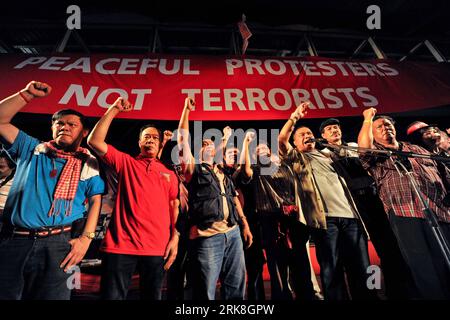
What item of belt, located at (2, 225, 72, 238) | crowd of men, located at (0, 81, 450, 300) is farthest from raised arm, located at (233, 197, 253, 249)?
belt, located at (2, 225, 72, 238)

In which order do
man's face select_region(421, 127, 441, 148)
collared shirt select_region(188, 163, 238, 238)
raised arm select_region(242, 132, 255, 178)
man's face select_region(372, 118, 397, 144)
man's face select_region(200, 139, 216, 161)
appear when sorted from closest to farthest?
1. collared shirt select_region(188, 163, 238, 238)
2. man's face select_region(200, 139, 216, 161)
3. raised arm select_region(242, 132, 255, 178)
4. man's face select_region(372, 118, 397, 144)
5. man's face select_region(421, 127, 441, 148)

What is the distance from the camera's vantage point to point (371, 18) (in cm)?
471

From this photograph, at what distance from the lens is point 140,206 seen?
2.16m

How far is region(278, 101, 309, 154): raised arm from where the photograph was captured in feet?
8.94

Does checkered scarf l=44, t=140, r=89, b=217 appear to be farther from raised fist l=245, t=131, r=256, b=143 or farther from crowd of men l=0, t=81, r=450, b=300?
raised fist l=245, t=131, r=256, b=143

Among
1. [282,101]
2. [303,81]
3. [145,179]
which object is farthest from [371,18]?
[145,179]

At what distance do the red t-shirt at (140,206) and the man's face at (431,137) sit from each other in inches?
142

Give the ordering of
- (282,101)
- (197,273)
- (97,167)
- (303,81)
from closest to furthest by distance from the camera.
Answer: (197,273) → (97,167) → (282,101) → (303,81)

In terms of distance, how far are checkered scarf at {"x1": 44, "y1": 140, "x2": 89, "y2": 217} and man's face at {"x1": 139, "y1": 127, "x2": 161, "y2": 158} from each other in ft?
1.95

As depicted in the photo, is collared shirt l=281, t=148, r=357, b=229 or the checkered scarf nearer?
the checkered scarf

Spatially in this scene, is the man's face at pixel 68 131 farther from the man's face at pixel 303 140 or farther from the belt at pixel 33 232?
the man's face at pixel 303 140

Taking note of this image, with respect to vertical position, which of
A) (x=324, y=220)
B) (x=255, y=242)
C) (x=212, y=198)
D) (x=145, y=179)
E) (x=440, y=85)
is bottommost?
(x=255, y=242)

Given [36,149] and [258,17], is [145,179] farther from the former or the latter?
[258,17]
